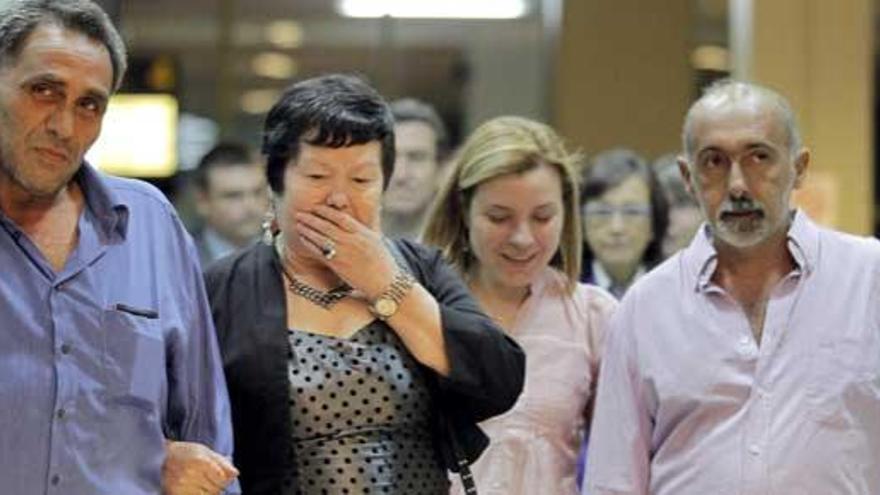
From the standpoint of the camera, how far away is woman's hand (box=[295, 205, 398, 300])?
3.29m

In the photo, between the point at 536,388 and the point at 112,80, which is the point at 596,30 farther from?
the point at 112,80

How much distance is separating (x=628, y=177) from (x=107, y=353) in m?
2.97

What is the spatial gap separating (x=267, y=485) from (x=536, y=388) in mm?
922

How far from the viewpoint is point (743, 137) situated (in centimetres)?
383

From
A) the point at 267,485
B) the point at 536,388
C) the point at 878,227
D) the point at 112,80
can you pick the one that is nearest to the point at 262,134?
the point at 112,80

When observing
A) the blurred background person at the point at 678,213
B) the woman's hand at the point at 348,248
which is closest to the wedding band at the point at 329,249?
the woman's hand at the point at 348,248

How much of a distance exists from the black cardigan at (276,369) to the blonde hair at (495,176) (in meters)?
0.71

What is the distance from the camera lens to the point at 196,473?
3068 millimetres

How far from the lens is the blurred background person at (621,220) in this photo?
553cm

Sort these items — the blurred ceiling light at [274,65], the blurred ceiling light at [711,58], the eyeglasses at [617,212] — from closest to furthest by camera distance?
the eyeglasses at [617,212] < the blurred ceiling light at [711,58] < the blurred ceiling light at [274,65]

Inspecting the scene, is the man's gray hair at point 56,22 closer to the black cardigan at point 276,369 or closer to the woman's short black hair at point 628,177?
the black cardigan at point 276,369

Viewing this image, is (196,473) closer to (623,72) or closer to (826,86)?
(826,86)

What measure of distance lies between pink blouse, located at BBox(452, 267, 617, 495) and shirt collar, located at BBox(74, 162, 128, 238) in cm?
111

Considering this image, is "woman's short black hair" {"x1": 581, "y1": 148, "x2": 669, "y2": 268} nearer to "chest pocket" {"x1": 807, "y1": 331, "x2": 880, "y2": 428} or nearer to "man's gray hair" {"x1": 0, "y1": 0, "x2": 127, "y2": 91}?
"chest pocket" {"x1": 807, "y1": 331, "x2": 880, "y2": 428}
